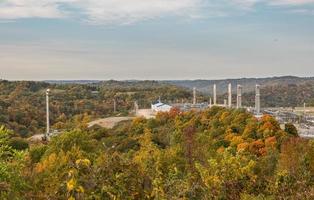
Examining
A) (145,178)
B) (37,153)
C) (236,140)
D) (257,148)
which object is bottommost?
(257,148)

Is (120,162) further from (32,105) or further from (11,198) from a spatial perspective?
(32,105)

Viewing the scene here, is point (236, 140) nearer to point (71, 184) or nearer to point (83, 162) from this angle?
point (83, 162)

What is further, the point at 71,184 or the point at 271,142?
the point at 271,142

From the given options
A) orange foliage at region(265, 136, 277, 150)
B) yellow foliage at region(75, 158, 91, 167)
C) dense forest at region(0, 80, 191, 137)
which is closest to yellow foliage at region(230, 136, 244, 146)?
orange foliage at region(265, 136, 277, 150)

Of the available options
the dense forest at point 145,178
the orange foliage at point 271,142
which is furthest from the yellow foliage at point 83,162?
the orange foliage at point 271,142

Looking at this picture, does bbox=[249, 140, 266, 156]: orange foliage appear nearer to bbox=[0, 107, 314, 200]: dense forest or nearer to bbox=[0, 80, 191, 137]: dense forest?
bbox=[0, 107, 314, 200]: dense forest

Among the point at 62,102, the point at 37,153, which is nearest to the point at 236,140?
the point at 37,153

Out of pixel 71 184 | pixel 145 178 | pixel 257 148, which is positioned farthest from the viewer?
pixel 257 148

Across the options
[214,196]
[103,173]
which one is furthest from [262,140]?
[103,173]

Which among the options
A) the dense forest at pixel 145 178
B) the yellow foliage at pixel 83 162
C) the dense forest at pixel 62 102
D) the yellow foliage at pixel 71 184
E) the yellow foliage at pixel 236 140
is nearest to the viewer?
the yellow foliage at pixel 71 184

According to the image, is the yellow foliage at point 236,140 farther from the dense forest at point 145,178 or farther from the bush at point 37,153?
the bush at point 37,153
